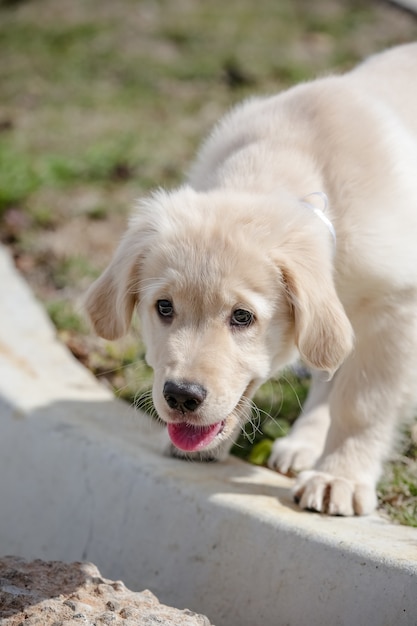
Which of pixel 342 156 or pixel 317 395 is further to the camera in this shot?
pixel 317 395

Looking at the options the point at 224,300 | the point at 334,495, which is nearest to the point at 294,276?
the point at 224,300

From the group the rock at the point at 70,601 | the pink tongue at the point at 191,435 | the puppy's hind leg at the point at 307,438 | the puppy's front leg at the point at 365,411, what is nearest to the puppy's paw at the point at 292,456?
the puppy's hind leg at the point at 307,438

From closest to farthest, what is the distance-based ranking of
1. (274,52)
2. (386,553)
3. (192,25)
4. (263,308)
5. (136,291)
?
(386,553) → (263,308) → (136,291) → (274,52) → (192,25)

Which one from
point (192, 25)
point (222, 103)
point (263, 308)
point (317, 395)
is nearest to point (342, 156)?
point (263, 308)

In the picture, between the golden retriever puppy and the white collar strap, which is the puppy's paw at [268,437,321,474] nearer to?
the golden retriever puppy

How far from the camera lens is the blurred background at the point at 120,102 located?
5020 mm

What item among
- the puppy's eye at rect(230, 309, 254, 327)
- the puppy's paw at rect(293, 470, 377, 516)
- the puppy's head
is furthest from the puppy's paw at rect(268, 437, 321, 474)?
the puppy's eye at rect(230, 309, 254, 327)

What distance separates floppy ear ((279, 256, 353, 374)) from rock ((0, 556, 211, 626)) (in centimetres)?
87

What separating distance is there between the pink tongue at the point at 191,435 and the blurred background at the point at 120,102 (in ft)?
3.15

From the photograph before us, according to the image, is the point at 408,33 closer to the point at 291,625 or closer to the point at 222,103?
the point at 222,103

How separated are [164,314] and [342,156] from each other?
2.78 ft

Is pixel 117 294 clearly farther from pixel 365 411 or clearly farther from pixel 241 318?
pixel 365 411

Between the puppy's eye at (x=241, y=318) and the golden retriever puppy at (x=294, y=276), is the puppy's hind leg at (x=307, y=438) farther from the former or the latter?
the puppy's eye at (x=241, y=318)

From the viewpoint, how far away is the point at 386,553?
8.75 ft
